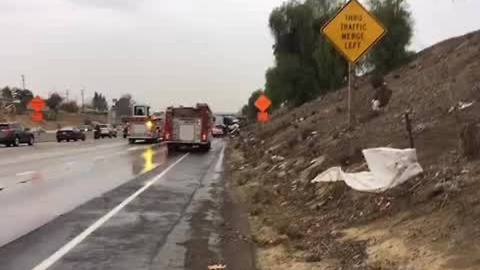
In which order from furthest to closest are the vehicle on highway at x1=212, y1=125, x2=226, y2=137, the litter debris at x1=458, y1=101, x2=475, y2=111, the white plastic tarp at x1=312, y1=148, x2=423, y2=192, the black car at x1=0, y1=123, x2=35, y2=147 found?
the vehicle on highway at x1=212, y1=125, x2=226, y2=137 → the black car at x1=0, y1=123, x2=35, y2=147 → the litter debris at x1=458, y1=101, x2=475, y2=111 → the white plastic tarp at x1=312, y1=148, x2=423, y2=192

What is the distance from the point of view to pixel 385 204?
11523 millimetres

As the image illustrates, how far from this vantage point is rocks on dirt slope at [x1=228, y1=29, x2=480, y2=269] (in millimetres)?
8875

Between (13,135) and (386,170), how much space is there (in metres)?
47.9

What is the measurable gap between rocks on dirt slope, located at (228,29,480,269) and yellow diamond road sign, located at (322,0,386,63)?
2.20m

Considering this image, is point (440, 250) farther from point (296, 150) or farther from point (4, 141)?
point (4, 141)

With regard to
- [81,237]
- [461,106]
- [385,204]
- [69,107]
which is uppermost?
[461,106]

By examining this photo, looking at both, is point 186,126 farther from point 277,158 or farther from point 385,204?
point 385,204

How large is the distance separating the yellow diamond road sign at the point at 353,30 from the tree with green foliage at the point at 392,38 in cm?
3169

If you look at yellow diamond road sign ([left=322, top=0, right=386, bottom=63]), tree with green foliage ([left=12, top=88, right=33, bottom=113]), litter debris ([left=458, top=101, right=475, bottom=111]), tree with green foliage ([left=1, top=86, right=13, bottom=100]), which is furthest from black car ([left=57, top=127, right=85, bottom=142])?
tree with green foliage ([left=1, top=86, right=13, bottom=100])

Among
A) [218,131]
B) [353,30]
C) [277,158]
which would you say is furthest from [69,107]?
[353,30]

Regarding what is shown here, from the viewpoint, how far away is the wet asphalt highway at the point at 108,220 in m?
10.3

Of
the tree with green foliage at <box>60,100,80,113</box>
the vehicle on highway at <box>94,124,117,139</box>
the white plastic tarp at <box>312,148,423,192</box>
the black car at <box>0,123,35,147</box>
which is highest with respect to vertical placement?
the tree with green foliage at <box>60,100,80,113</box>

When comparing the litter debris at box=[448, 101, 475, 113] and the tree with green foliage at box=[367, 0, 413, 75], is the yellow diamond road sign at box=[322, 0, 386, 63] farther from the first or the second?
the tree with green foliage at box=[367, 0, 413, 75]

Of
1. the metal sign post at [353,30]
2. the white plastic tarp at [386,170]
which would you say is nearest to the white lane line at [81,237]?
the white plastic tarp at [386,170]
